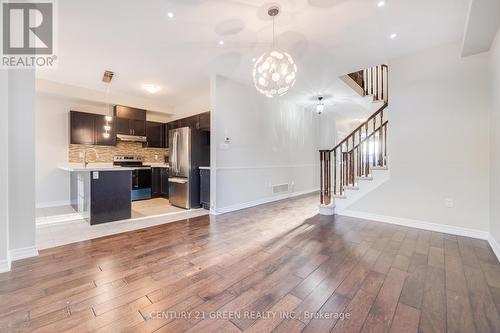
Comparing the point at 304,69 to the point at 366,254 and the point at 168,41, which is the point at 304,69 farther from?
the point at 366,254

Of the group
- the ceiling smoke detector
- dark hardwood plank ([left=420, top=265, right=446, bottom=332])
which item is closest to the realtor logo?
the ceiling smoke detector

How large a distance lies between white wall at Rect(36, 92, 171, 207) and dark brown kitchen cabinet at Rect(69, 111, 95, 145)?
24 cm

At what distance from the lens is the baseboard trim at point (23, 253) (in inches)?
86.2

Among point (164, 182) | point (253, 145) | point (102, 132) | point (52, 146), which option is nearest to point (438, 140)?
point (253, 145)

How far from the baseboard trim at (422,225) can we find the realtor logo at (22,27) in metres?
5.04

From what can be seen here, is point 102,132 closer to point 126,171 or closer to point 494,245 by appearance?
point 126,171

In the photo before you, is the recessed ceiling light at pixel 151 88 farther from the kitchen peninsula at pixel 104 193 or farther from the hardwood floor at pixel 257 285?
the hardwood floor at pixel 257 285

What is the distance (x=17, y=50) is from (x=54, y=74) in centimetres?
269

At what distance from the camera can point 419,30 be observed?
9.07ft

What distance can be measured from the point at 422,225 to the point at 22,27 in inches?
227

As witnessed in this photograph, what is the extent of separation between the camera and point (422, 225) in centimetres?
329

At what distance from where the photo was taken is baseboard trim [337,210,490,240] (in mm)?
2900

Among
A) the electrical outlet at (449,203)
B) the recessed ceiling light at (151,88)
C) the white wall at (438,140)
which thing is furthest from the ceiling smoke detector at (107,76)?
the electrical outlet at (449,203)

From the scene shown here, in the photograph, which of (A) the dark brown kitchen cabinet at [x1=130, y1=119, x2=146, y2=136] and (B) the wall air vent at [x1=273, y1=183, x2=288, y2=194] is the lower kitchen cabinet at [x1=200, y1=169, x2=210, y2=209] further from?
(A) the dark brown kitchen cabinet at [x1=130, y1=119, x2=146, y2=136]
